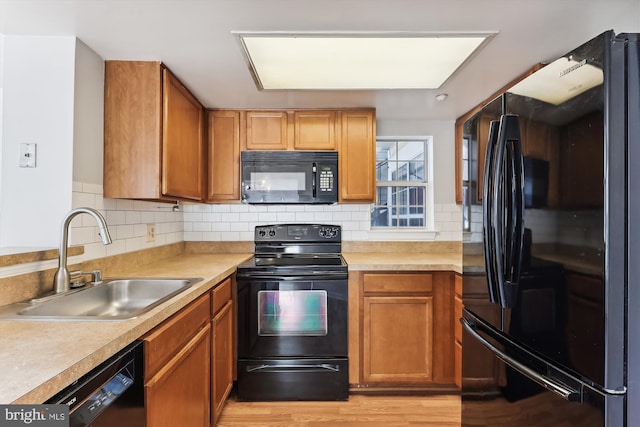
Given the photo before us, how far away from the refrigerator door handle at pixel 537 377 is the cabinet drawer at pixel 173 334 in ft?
4.02

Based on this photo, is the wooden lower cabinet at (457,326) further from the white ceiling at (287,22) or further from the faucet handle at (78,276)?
the faucet handle at (78,276)

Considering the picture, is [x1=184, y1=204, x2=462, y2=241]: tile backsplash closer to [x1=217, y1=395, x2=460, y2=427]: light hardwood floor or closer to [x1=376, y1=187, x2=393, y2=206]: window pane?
[x1=376, y1=187, x2=393, y2=206]: window pane

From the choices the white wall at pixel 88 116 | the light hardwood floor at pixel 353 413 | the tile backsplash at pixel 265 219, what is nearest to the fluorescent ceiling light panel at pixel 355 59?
the white wall at pixel 88 116

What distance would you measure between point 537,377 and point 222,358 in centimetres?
161

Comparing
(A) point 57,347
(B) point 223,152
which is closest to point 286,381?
(A) point 57,347

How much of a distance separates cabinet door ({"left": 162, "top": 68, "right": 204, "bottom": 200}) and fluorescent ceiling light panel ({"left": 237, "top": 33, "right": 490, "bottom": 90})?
20.0 inches

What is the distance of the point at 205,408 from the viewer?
1.75m

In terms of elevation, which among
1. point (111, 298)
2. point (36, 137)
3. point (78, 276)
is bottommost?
point (111, 298)

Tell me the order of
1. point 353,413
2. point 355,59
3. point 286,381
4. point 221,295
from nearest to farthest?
point 355,59 < point 221,295 < point 353,413 < point 286,381

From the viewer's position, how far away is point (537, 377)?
1101 mm

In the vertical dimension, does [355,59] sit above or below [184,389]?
above

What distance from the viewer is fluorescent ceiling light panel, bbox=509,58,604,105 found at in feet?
3.18

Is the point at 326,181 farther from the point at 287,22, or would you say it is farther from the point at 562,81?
the point at 562,81

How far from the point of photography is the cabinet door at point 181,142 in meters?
1.98
